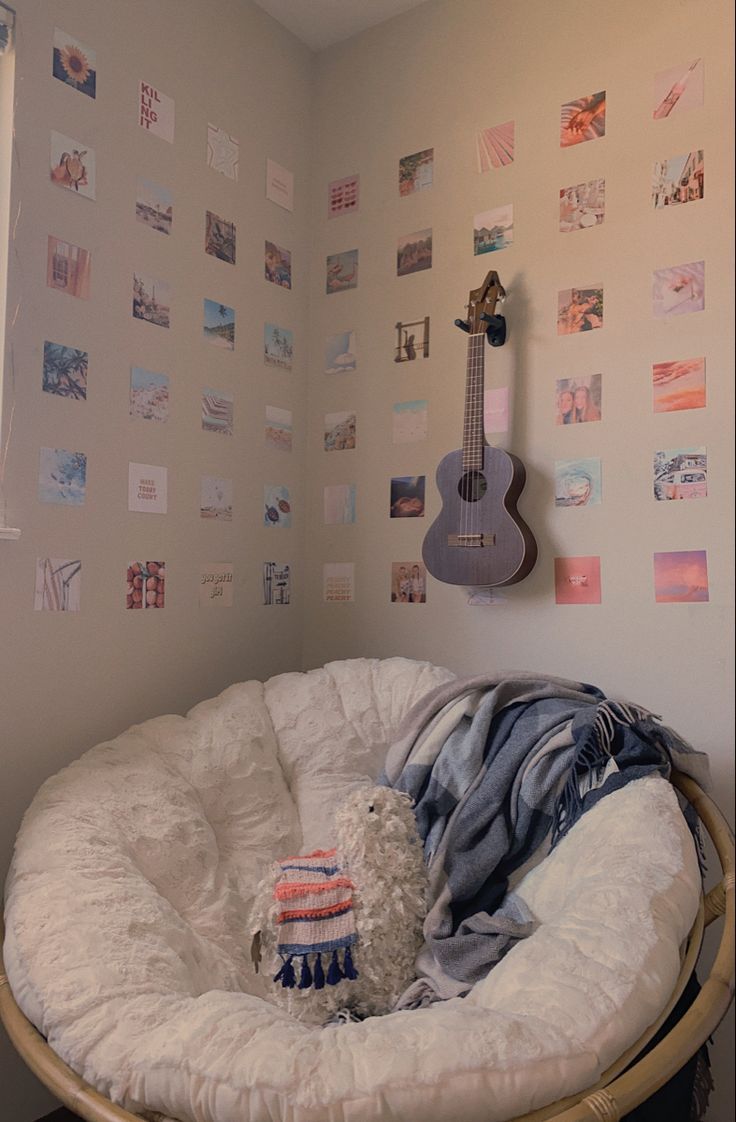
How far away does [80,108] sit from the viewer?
1948 millimetres

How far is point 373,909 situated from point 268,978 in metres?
0.23

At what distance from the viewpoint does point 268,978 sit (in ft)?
5.12

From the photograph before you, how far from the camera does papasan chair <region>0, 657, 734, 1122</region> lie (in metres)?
1.02

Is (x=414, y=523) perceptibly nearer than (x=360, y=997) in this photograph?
No

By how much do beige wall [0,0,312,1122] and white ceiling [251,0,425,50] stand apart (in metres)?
0.04

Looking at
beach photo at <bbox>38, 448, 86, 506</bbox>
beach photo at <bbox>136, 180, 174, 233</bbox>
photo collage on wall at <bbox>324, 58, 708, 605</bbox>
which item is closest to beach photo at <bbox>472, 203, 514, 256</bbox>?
photo collage on wall at <bbox>324, 58, 708, 605</bbox>

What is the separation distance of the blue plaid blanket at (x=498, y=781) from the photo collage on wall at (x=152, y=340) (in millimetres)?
790

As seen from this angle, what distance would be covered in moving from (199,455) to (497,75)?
124 cm

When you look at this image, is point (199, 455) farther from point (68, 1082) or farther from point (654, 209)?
point (68, 1082)

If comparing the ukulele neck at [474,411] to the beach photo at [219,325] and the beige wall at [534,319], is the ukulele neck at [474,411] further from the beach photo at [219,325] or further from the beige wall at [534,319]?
the beach photo at [219,325]

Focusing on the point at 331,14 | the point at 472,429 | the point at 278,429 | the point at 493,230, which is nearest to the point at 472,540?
the point at 472,429

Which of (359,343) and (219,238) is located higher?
(219,238)

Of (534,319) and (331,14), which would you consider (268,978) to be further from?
(331,14)

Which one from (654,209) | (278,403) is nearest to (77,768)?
(278,403)
